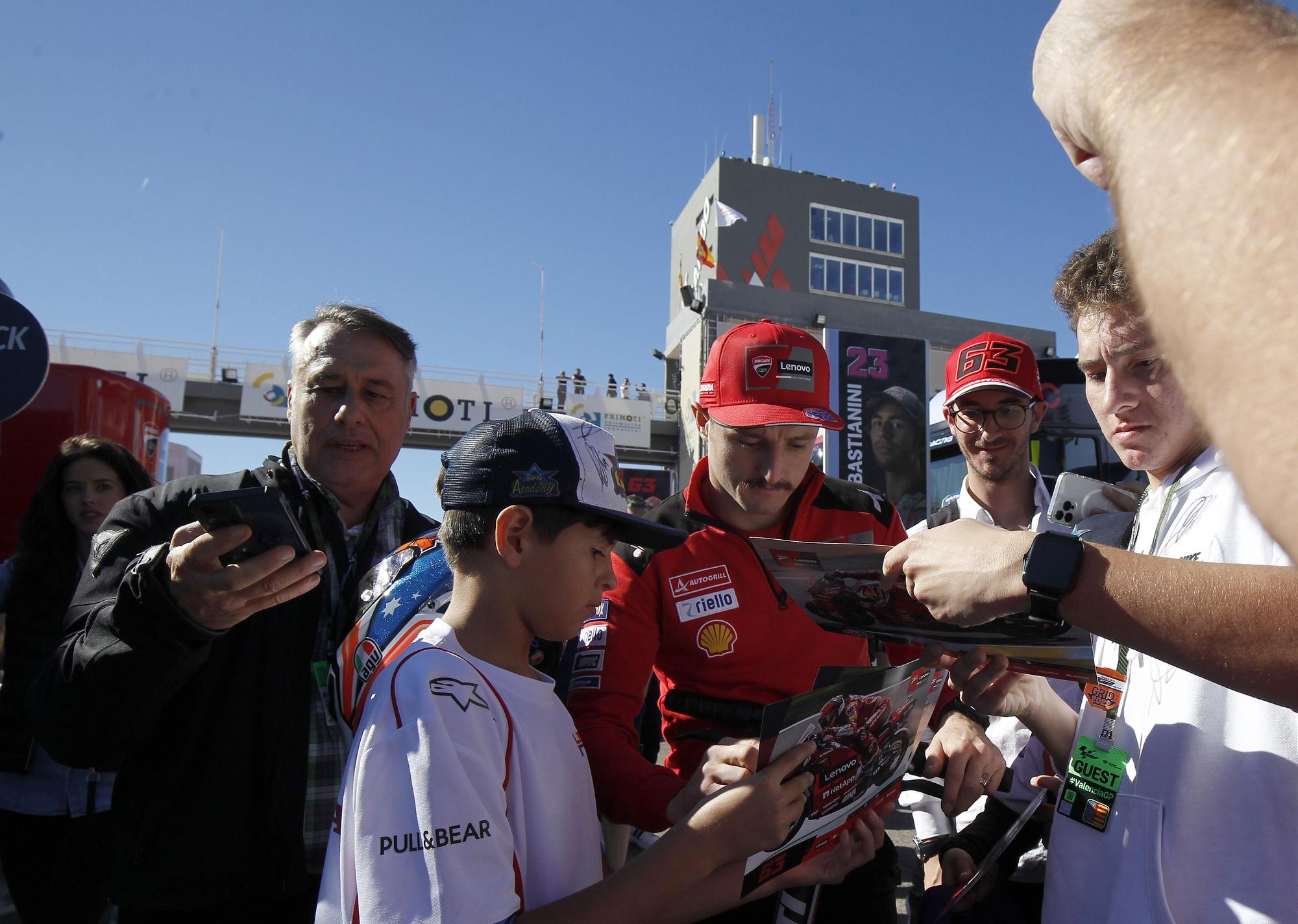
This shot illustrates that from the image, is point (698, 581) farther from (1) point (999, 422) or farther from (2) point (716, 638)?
(1) point (999, 422)

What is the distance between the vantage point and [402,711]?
1.26 m

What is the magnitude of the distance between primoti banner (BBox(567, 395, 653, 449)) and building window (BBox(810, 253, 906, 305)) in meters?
14.4

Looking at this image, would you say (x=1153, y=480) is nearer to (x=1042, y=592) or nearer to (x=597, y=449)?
(x=1042, y=592)

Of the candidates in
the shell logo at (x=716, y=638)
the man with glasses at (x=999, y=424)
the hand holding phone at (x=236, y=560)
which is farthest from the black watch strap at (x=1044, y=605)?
the man with glasses at (x=999, y=424)

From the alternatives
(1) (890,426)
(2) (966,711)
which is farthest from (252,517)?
(1) (890,426)

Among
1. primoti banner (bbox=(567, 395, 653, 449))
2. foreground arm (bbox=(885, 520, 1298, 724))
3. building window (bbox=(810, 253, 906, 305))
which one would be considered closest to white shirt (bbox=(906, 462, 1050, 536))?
foreground arm (bbox=(885, 520, 1298, 724))

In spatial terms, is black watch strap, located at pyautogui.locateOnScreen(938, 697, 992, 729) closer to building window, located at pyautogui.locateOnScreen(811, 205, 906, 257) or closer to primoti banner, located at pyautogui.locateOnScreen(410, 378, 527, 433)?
primoti banner, located at pyautogui.locateOnScreen(410, 378, 527, 433)

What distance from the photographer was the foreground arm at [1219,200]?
0.41 metres

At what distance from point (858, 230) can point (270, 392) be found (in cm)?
2936

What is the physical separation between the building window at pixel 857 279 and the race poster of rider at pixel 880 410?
2496 centimetres

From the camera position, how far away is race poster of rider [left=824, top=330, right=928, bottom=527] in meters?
14.0

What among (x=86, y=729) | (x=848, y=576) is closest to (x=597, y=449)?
(x=848, y=576)

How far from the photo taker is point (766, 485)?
7.37ft

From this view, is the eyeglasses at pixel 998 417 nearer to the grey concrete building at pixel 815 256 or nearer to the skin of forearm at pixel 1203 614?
the skin of forearm at pixel 1203 614
